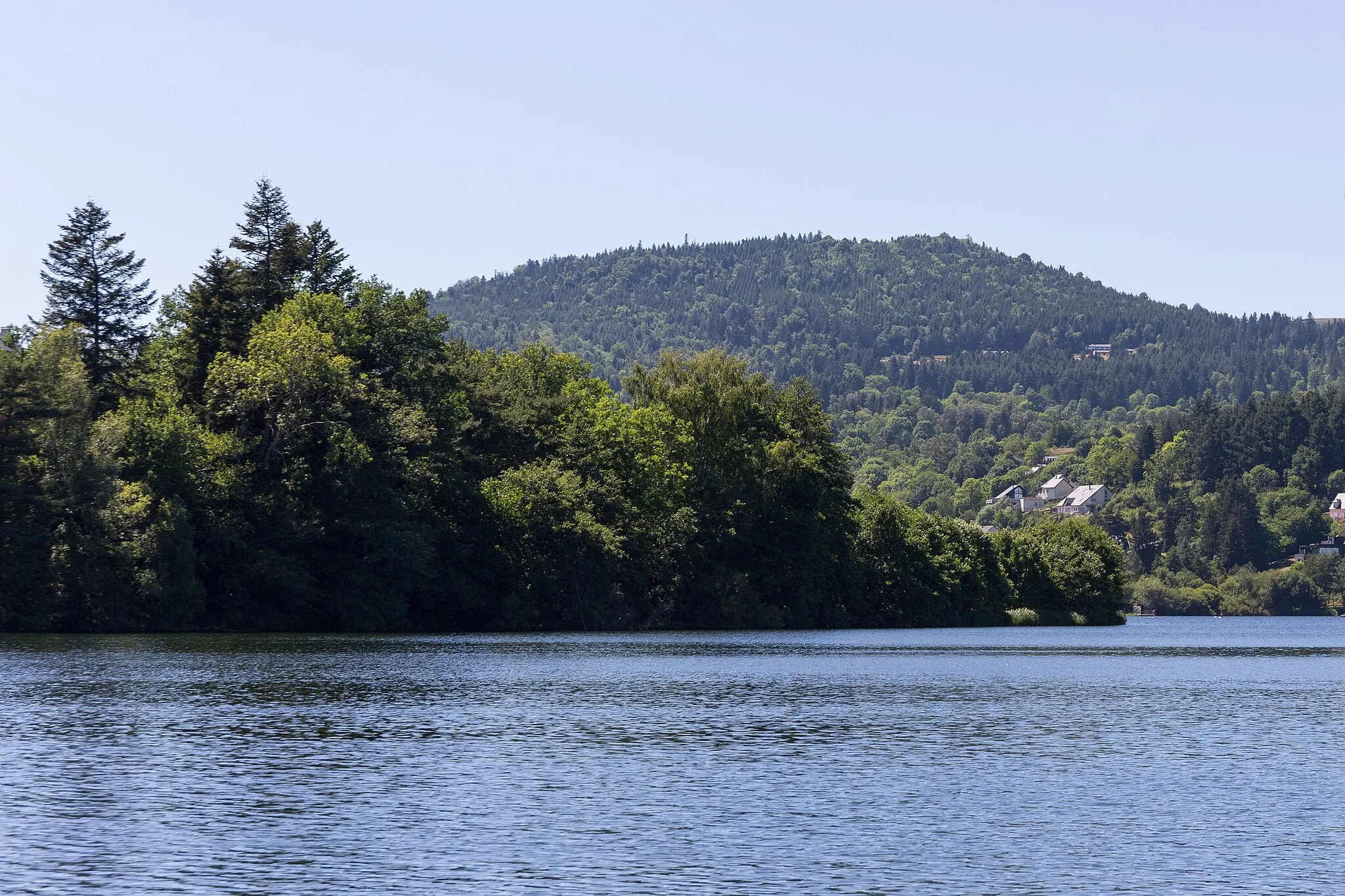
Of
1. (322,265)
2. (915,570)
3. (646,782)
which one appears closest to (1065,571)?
(915,570)

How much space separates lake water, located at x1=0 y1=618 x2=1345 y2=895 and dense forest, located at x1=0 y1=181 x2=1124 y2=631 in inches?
869

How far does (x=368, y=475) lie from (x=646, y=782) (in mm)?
68005

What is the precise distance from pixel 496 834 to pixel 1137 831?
1130 centimetres

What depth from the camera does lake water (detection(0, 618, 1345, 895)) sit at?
2558 centimetres

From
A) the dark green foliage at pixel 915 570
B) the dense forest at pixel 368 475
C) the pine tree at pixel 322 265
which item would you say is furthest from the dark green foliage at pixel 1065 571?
the pine tree at pixel 322 265

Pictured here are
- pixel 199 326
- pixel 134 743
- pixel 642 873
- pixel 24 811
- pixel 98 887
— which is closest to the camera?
pixel 98 887

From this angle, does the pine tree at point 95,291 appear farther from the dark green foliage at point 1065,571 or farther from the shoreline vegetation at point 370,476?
the dark green foliage at point 1065,571

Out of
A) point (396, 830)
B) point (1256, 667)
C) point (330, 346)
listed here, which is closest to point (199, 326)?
point (330, 346)

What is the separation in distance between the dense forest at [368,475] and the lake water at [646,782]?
72.4 feet

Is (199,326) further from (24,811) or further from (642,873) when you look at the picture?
(642,873)

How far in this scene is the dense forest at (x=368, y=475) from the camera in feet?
297

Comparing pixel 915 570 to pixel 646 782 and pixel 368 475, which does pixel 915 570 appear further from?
pixel 646 782

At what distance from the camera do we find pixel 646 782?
117 feet

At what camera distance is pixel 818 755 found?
40.8m
